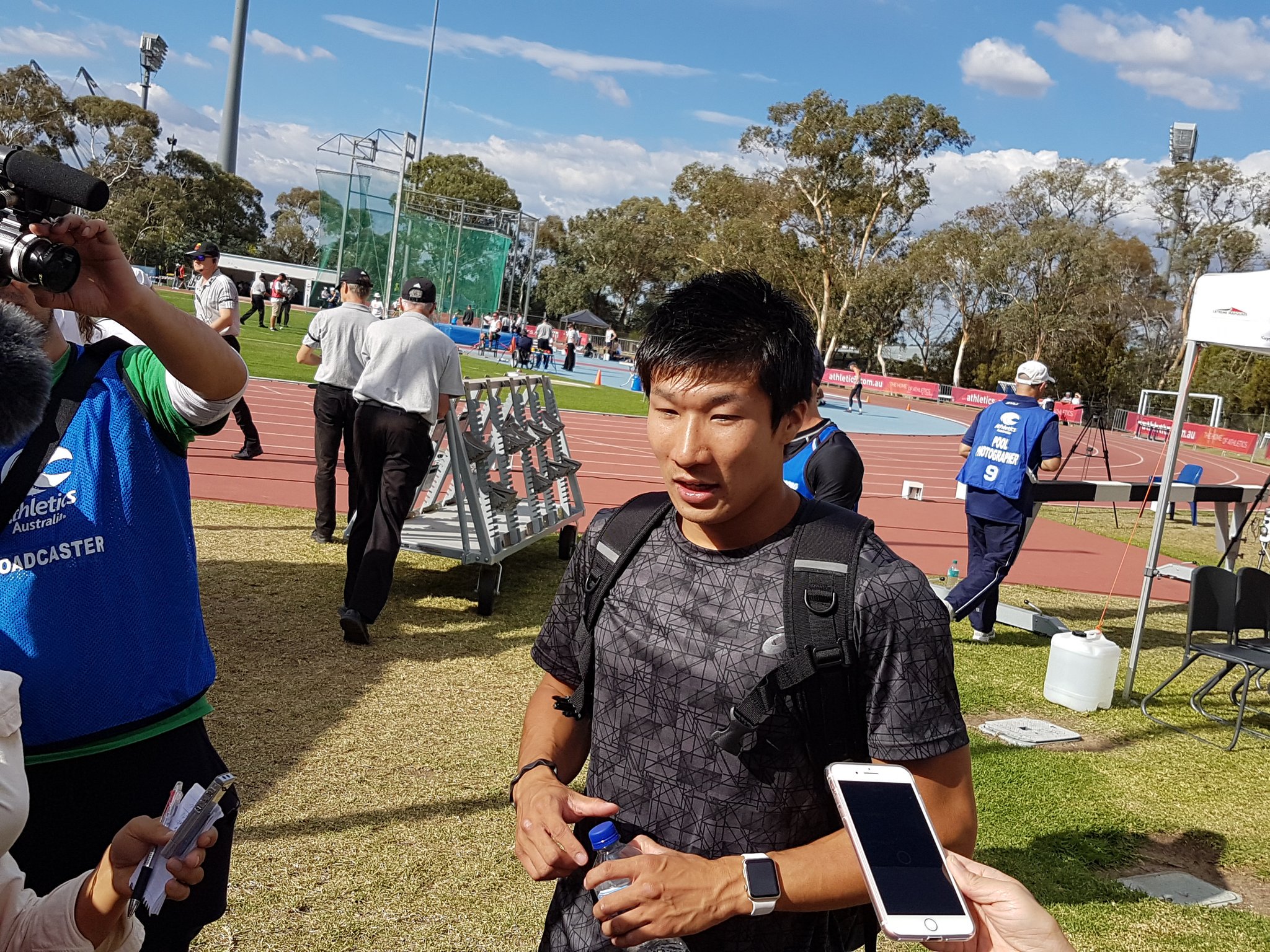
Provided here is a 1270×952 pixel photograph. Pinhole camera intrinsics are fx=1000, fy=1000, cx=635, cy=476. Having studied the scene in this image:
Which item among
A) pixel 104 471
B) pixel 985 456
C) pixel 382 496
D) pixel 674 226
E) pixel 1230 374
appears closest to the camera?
pixel 104 471

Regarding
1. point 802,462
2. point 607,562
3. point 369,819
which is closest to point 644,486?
point 802,462

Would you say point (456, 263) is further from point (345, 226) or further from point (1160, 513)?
point (1160, 513)

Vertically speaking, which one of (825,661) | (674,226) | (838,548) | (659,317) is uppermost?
(674,226)

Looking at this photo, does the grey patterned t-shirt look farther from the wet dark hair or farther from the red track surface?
the red track surface

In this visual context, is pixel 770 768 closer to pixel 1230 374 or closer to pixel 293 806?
pixel 293 806

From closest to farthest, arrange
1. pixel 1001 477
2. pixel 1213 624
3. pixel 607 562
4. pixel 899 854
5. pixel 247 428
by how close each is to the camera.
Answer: pixel 899 854 < pixel 607 562 < pixel 1213 624 < pixel 1001 477 < pixel 247 428

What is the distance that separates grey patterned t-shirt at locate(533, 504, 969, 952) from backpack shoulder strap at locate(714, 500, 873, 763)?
2 centimetres

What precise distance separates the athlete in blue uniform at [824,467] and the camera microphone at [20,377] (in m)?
4.06

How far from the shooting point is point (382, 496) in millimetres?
6395

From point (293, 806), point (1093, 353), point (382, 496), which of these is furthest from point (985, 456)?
point (1093, 353)

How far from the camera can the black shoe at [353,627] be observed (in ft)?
20.1

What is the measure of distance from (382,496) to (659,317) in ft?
15.8

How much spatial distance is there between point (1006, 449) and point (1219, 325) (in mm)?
1716

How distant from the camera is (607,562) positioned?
191 cm
